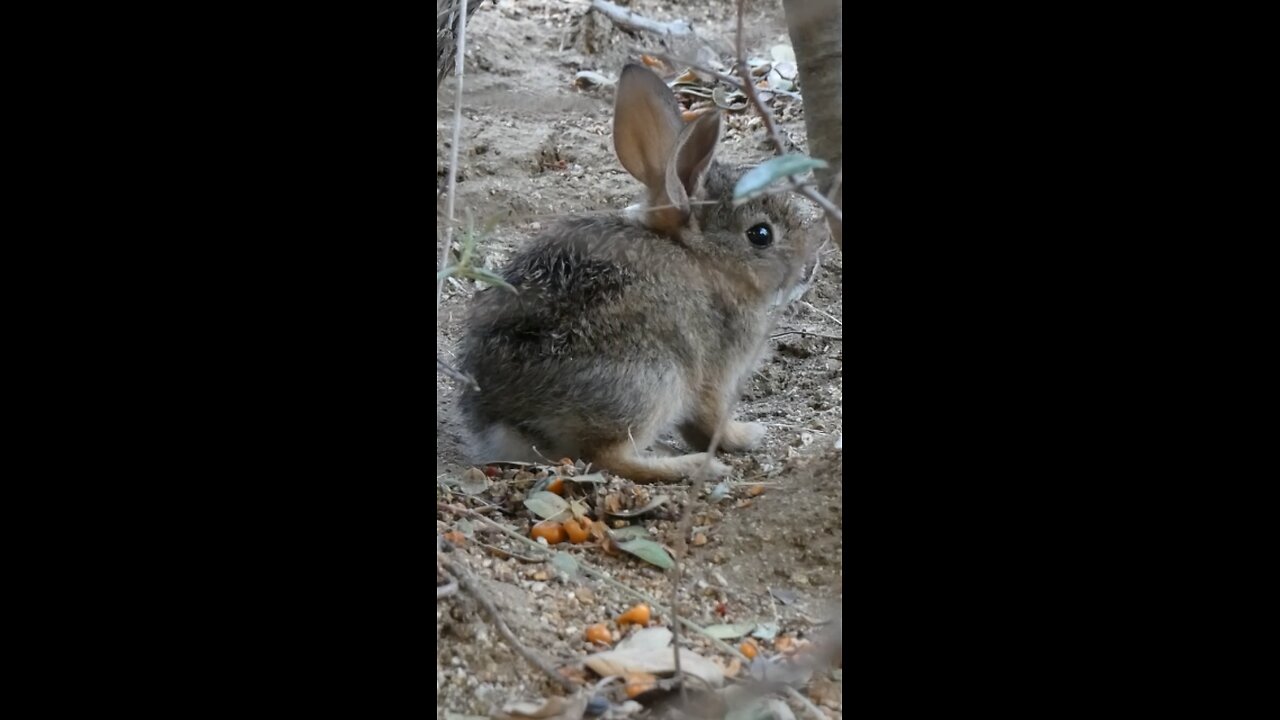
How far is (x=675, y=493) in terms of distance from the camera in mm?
3117

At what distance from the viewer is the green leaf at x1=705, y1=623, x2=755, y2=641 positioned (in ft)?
7.02

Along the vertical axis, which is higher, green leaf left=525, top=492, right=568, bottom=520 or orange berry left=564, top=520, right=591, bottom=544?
orange berry left=564, top=520, right=591, bottom=544

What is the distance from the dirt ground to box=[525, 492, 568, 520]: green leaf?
0.10 feet

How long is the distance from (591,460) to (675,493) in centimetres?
39

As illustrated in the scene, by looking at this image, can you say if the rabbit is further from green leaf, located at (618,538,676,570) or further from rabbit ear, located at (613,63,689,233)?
green leaf, located at (618,538,676,570)

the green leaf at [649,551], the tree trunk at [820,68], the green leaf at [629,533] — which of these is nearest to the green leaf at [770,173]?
the tree trunk at [820,68]

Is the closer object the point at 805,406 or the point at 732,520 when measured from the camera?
the point at 732,520

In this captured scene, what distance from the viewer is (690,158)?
3471mm

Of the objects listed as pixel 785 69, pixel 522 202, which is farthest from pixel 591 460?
pixel 785 69

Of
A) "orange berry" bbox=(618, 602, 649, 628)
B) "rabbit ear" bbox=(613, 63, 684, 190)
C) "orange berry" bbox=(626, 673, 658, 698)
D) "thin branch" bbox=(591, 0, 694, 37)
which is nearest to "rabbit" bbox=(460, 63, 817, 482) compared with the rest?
"rabbit ear" bbox=(613, 63, 684, 190)

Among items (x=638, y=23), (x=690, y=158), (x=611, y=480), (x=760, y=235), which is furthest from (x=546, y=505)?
(x=638, y=23)

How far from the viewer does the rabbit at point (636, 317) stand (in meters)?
3.37

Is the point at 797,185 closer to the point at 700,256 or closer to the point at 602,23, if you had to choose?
the point at 700,256

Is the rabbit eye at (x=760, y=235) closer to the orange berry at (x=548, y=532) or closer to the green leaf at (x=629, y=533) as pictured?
the green leaf at (x=629, y=533)
